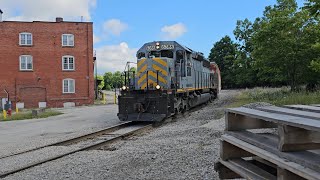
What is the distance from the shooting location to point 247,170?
12.6 ft

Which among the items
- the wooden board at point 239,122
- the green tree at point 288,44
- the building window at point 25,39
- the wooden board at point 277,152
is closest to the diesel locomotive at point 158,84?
the green tree at point 288,44

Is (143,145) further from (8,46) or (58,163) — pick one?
(8,46)

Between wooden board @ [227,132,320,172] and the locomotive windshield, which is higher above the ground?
the locomotive windshield

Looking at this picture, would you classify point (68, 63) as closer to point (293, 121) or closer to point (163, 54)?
point (163, 54)

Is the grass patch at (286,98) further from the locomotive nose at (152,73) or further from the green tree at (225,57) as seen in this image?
the green tree at (225,57)

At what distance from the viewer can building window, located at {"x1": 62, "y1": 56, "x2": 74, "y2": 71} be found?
1667 inches

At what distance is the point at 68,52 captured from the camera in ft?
139

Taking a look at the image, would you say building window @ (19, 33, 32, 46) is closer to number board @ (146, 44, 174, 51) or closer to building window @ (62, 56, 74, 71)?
building window @ (62, 56, 74, 71)

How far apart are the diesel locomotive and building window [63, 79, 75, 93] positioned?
2561cm

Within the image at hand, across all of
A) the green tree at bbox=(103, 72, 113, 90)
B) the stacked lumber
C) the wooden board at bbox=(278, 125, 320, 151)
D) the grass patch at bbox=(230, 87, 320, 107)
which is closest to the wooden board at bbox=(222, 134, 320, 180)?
the stacked lumber

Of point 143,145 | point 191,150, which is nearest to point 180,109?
point 143,145

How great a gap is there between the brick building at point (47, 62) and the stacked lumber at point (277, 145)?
128 feet

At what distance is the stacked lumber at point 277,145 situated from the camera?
287 cm

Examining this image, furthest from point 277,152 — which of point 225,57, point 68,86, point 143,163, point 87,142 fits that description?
point 225,57
